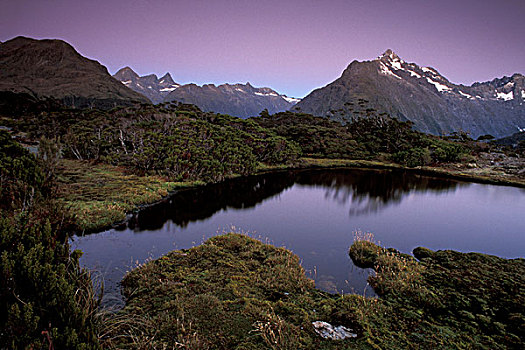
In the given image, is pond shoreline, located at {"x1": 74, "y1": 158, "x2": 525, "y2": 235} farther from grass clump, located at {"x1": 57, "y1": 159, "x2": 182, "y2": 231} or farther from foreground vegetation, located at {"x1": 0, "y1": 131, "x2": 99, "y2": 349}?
foreground vegetation, located at {"x1": 0, "y1": 131, "x2": 99, "y2": 349}

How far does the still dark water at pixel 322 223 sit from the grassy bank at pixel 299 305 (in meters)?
2.03

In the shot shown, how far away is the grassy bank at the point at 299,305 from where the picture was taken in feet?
A: 32.9

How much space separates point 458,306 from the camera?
13.2m

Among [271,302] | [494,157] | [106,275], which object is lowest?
[106,275]

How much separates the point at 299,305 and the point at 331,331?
235 centimetres

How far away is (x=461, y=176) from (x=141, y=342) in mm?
77488

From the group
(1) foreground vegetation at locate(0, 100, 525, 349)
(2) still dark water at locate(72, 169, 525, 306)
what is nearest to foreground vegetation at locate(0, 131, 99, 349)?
(1) foreground vegetation at locate(0, 100, 525, 349)

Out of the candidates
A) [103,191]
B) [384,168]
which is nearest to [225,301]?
[103,191]

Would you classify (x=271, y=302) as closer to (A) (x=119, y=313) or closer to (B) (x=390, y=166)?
(A) (x=119, y=313)

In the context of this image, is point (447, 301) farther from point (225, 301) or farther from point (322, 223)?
point (322, 223)

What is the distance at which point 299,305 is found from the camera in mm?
12828

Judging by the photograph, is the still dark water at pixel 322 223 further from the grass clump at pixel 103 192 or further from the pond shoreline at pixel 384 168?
the pond shoreline at pixel 384 168

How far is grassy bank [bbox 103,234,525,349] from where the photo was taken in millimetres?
10016

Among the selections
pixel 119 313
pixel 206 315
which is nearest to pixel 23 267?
pixel 119 313
